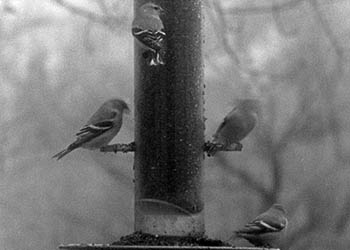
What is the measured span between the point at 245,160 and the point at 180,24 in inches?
415

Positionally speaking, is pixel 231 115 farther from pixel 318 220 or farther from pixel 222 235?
pixel 318 220

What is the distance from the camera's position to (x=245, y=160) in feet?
52.0

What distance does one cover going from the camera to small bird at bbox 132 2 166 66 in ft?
16.9

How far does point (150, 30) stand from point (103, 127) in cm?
65

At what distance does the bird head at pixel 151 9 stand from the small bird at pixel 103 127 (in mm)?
589

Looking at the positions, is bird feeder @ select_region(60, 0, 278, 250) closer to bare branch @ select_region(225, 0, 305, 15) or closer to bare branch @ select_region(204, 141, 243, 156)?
bare branch @ select_region(204, 141, 243, 156)

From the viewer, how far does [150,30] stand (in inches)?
203

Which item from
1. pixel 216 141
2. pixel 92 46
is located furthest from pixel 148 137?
pixel 92 46

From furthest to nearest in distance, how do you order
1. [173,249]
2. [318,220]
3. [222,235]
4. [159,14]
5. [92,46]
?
[92,46] < [318,220] < [222,235] < [159,14] < [173,249]

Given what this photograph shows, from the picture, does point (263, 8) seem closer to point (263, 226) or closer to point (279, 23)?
point (279, 23)

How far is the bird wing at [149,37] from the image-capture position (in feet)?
16.9

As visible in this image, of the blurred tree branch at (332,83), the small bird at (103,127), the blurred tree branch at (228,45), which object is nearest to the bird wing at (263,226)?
the small bird at (103,127)

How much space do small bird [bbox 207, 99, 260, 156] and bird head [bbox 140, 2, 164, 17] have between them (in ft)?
2.27

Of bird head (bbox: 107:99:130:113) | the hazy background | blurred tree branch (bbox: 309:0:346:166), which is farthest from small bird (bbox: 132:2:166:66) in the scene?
blurred tree branch (bbox: 309:0:346:166)
